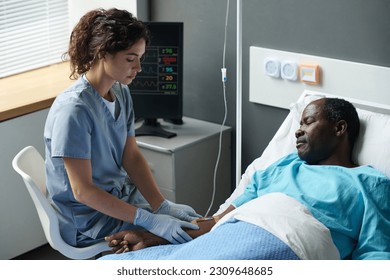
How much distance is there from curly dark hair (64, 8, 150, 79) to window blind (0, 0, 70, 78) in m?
1.11

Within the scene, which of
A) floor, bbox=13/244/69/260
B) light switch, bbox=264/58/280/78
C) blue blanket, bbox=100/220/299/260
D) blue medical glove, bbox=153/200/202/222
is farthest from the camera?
floor, bbox=13/244/69/260

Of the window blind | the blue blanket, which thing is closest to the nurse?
the blue blanket

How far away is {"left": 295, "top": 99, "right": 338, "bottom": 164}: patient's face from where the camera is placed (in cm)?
263

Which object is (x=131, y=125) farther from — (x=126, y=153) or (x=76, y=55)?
(x=76, y=55)

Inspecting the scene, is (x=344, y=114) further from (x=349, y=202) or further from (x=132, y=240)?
(x=132, y=240)

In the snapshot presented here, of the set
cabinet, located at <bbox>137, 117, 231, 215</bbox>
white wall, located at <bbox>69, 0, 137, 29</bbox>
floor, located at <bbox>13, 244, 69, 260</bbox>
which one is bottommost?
floor, located at <bbox>13, 244, 69, 260</bbox>

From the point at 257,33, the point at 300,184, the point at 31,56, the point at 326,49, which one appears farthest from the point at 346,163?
the point at 31,56

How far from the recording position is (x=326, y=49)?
10.3 ft

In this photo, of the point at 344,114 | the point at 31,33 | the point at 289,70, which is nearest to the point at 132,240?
the point at 344,114

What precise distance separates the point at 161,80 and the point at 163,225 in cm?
94

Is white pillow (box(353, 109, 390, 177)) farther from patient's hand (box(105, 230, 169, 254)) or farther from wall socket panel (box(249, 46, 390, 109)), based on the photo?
patient's hand (box(105, 230, 169, 254))

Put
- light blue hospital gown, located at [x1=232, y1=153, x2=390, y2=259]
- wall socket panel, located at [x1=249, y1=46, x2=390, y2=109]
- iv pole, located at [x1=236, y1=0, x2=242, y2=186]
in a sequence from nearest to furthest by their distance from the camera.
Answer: light blue hospital gown, located at [x1=232, y1=153, x2=390, y2=259]
wall socket panel, located at [x1=249, y1=46, x2=390, y2=109]
iv pole, located at [x1=236, y1=0, x2=242, y2=186]

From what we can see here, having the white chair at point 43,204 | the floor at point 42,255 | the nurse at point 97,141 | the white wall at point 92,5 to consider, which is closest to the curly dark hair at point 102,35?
the nurse at point 97,141

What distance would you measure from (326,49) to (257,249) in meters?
1.23
